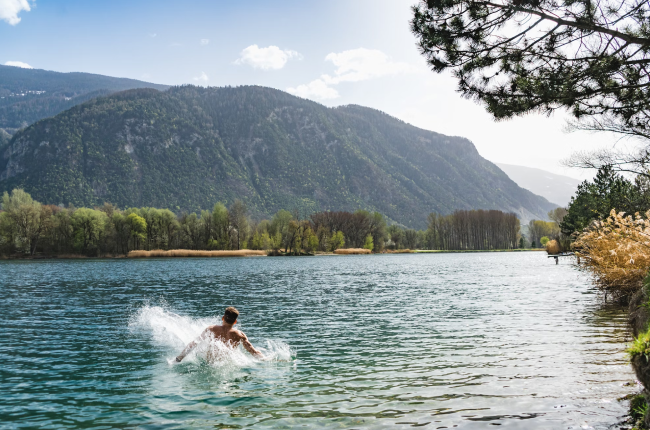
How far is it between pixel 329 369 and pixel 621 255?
1569cm

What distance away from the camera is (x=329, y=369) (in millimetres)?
13555

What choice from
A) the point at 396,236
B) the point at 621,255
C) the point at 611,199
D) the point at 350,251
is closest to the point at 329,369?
the point at 621,255

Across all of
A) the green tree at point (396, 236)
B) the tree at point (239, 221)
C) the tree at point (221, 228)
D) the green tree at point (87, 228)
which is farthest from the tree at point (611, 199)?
the green tree at point (87, 228)

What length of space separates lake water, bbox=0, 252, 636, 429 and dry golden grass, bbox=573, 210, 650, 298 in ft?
5.29

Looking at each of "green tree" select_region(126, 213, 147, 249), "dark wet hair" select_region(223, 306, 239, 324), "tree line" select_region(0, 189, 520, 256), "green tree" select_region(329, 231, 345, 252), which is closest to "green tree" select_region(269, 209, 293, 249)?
"tree line" select_region(0, 189, 520, 256)

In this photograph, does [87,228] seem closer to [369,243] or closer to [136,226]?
[136,226]

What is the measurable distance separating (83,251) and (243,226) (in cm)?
4311

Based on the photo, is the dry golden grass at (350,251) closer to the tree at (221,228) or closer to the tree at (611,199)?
the tree at (221,228)

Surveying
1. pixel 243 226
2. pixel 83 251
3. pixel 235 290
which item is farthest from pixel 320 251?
pixel 235 290

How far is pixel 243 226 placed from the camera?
130125mm

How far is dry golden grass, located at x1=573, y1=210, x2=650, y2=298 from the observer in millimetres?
19641

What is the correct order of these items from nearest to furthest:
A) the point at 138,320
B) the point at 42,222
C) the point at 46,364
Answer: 1. the point at 46,364
2. the point at 138,320
3. the point at 42,222

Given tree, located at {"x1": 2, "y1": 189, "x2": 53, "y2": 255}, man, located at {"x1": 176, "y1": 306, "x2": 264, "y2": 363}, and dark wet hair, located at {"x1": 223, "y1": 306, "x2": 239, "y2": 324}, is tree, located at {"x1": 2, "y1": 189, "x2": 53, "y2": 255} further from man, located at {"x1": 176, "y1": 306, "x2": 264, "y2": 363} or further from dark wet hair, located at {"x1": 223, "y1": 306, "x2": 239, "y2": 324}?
dark wet hair, located at {"x1": 223, "y1": 306, "x2": 239, "y2": 324}

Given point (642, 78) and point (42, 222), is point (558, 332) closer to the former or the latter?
point (642, 78)
